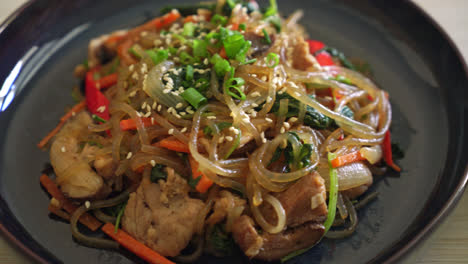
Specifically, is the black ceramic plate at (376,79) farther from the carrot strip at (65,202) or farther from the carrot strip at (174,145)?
the carrot strip at (174,145)

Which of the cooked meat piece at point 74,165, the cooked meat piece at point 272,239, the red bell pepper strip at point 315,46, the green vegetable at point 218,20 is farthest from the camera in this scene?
the red bell pepper strip at point 315,46

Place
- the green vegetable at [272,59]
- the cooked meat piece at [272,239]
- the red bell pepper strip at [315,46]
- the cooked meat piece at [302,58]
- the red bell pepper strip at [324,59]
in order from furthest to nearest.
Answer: the red bell pepper strip at [315,46], the red bell pepper strip at [324,59], the cooked meat piece at [302,58], the green vegetable at [272,59], the cooked meat piece at [272,239]

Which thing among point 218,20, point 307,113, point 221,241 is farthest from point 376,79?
point 221,241

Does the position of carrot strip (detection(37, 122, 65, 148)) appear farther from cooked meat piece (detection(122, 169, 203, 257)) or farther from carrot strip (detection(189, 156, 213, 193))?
carrot strip (detection(189, 156, 213, 193))

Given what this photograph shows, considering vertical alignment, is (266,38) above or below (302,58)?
above

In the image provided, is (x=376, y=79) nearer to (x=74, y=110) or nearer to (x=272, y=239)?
(x=272, y=239)

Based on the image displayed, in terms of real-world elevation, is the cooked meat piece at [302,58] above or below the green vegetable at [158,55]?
above

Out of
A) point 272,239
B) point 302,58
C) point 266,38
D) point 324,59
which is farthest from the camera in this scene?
point 324,59

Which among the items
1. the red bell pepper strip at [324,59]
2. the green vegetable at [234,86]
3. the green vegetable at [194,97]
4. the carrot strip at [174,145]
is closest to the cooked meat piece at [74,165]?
the carrot strip at [174,145]

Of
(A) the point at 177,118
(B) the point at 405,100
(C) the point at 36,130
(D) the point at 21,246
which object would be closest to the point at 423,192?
(B) the point at 405,100
